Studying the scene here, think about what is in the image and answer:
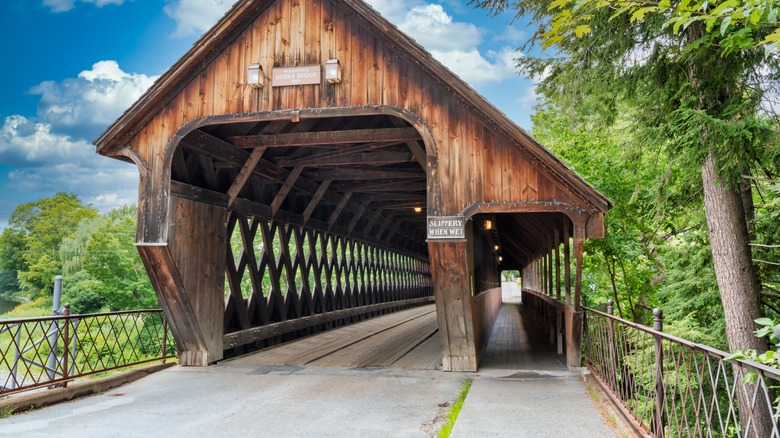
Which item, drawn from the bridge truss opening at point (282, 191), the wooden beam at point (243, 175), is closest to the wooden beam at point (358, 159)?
the bridge truss opening at point (282, 191)

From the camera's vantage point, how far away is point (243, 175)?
7715 mm

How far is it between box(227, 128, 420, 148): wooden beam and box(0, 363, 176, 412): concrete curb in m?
3.32

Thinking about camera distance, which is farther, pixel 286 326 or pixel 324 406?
pixel 286 326

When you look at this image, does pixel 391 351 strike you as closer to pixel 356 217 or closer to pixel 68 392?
pixel 68 392

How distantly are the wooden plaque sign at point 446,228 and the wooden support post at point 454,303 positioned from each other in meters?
0.07

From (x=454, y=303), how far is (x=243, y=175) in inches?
143

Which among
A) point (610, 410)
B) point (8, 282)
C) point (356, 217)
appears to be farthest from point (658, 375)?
point (8, 282)

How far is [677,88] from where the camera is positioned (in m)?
6.08

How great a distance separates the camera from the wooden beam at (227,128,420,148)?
287 inches

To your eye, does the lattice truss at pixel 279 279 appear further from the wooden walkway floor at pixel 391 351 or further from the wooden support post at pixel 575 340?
the wooden support post at pixel 575 340

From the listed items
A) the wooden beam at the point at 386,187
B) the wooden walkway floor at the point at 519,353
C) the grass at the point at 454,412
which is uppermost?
the wooden beam at the point at 386,187

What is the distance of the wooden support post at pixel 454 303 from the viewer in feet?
19.9

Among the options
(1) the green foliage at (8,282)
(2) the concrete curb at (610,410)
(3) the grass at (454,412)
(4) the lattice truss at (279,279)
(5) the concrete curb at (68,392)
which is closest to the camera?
(2) the concrete curb at (610,410)

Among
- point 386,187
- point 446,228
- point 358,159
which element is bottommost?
point 446,228
